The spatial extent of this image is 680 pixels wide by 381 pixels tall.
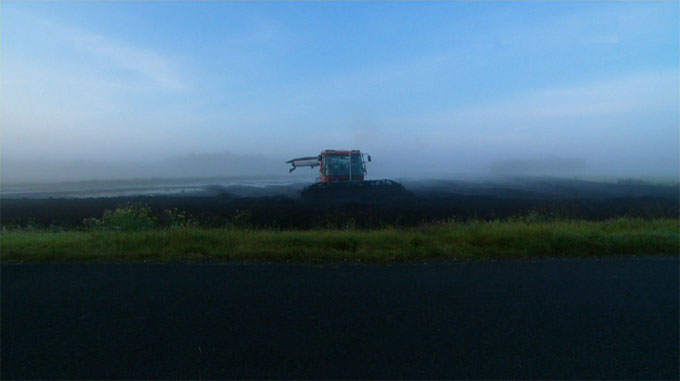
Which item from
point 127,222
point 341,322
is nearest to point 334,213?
point 127,222

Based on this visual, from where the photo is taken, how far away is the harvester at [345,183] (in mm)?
20484

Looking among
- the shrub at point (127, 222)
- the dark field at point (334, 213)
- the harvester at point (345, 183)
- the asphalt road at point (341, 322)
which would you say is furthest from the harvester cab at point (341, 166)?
the asphalt road at point (341, 322)

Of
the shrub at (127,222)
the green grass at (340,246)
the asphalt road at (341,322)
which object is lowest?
the asphalt road at (341,322)

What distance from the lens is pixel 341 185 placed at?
21.2m

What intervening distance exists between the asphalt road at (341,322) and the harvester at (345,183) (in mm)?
14382

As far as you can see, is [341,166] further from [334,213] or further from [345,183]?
[334,213]

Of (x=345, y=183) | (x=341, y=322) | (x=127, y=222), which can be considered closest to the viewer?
(x=341, y=322)

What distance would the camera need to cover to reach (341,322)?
13.0 feet

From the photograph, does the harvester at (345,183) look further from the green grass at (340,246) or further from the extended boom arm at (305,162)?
the green grass at (340,246)

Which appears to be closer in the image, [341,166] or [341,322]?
[341,322]

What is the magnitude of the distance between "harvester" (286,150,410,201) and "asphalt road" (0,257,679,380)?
1438 centimetres

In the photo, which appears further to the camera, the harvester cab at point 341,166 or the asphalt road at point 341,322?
the harvester cab at point 341,166

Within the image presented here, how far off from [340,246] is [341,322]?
139 inches

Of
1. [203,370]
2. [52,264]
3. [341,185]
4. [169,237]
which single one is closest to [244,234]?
[169,237]
